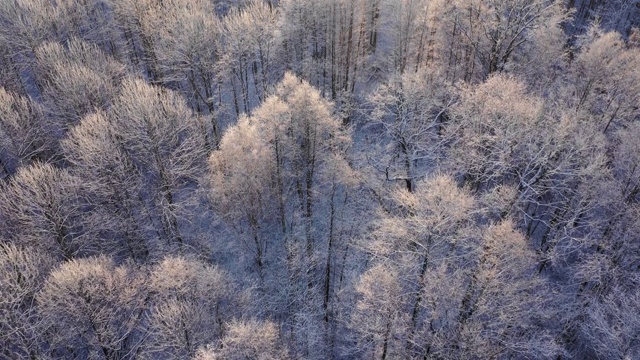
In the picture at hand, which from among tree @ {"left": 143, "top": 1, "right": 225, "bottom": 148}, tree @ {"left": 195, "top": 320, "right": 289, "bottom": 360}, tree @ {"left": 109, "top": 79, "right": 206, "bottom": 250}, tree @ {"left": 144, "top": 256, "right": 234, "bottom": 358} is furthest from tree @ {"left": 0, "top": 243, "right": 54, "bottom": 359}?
tree @ {"left": 143, "top": 1, "right": 225, "bottom": 148}

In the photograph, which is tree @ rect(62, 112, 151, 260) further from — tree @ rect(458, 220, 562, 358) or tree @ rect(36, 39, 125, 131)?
tree @ rect(458, 220, 562, 358)

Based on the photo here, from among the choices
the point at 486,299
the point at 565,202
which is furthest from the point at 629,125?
the point at 486,299

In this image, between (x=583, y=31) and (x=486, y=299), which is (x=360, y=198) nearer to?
(x=486, y=299)

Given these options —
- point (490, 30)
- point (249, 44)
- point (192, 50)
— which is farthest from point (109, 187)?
point (490, 30)

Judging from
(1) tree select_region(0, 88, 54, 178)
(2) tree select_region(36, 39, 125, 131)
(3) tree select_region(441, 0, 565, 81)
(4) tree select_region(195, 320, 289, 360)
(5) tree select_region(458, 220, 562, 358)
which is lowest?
(4) tree select_region(195, 320, 289, 360)

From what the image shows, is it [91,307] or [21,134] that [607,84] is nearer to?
[91,307]

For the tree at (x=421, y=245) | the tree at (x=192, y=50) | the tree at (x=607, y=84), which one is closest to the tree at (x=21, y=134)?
the tree at (x=192, y=50)
